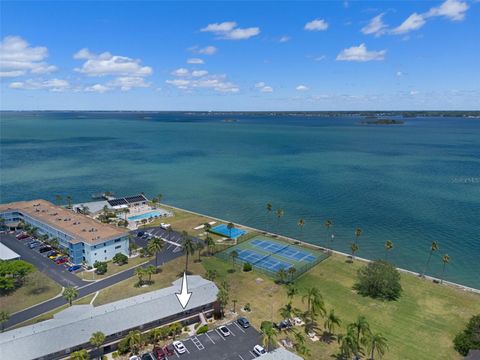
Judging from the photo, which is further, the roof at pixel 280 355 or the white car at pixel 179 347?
the white car at pixel 179 347

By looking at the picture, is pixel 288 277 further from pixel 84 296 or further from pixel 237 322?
pixel 84 296

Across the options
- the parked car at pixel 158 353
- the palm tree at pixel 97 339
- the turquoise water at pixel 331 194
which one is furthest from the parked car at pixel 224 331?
the turquoise water at pixel 331 194

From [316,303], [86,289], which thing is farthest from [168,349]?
[86,289]

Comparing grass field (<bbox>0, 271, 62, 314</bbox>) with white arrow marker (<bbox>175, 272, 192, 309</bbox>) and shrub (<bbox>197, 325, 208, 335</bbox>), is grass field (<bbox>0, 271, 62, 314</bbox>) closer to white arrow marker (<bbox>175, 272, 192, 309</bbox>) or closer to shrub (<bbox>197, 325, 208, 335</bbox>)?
white arrow marker (<bbox>175, 272, 192, 309</bbox>)

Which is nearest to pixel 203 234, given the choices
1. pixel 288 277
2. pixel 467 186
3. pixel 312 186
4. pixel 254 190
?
pixel 288 277

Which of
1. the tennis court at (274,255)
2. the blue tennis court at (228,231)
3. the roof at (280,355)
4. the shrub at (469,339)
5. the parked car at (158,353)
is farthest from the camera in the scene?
the blue tennis court at (228,231)

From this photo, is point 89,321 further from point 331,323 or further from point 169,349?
point 331,323

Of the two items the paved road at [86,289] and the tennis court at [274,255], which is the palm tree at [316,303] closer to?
the tennis court at [274,255]
